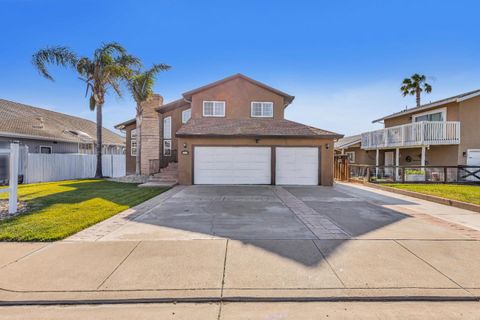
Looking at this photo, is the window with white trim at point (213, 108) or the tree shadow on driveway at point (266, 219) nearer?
the tree shadow on driveway at point (266, 219)

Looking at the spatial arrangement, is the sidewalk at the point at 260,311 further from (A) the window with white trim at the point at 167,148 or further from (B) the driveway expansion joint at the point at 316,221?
(A) the window with white trim at the point at 167,148

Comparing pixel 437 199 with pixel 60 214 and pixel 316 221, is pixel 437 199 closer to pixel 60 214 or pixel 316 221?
pixel 316 221

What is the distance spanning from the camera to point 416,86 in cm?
3011

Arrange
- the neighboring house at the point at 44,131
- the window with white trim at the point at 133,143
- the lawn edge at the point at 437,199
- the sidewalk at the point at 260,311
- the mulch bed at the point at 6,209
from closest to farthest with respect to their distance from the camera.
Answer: the sidewalk at the point at 260,311 → the mulch bed at the point at 6,209 → the lawn edge at the point at 437,199 → the neighboring house at the point at 44,131 → the window with white trim at the point at 133,143

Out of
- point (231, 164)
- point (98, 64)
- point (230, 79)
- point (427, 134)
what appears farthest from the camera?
point (230, 79)

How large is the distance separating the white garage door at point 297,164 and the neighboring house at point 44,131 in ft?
54.5

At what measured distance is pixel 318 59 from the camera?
1664cm

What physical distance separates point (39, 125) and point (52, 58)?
570 centimetres

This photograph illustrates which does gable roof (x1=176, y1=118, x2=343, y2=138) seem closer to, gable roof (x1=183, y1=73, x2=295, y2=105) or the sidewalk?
gable roof (x1=183, y1=73, x2=295, y2=105)

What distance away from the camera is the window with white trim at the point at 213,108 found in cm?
1752

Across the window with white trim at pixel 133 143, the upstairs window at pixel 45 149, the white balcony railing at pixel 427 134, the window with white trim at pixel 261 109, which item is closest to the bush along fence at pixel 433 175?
the white balcony railing at pixel 427 134

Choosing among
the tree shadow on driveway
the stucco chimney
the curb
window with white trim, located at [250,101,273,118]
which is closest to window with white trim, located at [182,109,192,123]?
the stucco chimney

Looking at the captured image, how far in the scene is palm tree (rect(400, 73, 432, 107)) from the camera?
29788mm

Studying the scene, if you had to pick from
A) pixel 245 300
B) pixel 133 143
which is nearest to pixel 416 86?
pixel 133 143
